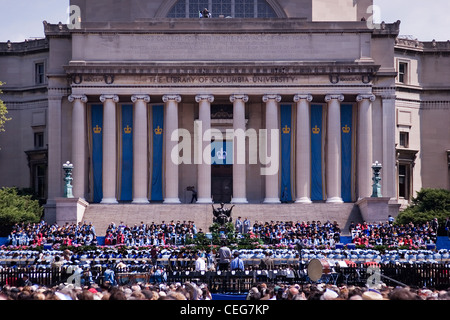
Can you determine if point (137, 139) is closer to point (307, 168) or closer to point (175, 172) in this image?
point (175, 172)

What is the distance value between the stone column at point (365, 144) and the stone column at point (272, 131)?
736 centimetres

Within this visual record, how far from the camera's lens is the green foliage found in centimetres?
7600

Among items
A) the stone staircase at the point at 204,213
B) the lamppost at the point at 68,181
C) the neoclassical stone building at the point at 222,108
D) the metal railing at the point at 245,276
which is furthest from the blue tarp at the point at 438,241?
the metal railing at the point at 245,276

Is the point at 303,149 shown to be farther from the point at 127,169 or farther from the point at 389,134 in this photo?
the point at 127,169

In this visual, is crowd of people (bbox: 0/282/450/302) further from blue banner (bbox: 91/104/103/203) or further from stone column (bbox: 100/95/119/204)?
blue banner (bbox: 91/104/103/203)

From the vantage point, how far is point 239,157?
8312 centimetres

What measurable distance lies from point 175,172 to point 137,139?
14.9 ft

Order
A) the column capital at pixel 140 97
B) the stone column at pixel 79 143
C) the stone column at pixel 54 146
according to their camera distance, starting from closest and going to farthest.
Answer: the stone column at pixel 79 143 → the column capital at pixel 140 97 → the stone column at pixel 54 146

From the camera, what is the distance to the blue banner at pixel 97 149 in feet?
276

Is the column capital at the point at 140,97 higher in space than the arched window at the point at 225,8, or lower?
lower

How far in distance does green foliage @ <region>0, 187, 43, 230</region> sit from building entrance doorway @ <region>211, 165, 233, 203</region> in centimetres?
1636

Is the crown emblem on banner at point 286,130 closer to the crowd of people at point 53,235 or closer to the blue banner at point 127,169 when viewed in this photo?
the blue banner at point 127,169

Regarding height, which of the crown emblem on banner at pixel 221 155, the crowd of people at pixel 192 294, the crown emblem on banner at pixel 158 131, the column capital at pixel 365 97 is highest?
the column capital at pixel 365 97

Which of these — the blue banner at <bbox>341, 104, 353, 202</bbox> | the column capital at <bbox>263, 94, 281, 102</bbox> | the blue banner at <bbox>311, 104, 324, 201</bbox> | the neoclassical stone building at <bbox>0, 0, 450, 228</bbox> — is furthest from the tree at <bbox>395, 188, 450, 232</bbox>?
the column capital at <bbox>263, 94, 281, 102</bbox>
